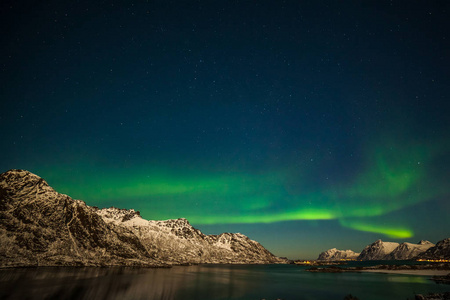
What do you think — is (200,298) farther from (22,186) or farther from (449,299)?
(22,186)

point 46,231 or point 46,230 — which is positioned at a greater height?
point 46,230

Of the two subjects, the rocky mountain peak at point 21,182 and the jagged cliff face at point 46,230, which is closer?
the jagged cliff face at point 46,230

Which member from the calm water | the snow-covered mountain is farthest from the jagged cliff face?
the calm water

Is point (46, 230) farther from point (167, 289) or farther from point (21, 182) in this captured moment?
Result: point (167, 289)

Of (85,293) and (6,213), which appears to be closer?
(85,293)

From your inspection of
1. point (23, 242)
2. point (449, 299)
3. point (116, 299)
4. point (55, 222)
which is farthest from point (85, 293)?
point (55, 222)

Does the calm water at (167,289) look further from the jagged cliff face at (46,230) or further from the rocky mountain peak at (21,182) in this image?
the rocky mountain peak at (21,182)

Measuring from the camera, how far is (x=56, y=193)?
18138 cm

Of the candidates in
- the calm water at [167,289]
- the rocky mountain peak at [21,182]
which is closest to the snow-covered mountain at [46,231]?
the rocky mountain peak at [21,182]

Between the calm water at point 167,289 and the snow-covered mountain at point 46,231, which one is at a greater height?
the snow-covered mountain at point 46,231

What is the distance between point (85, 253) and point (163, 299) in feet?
448

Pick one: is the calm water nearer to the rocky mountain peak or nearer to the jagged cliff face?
the jagged cliff face

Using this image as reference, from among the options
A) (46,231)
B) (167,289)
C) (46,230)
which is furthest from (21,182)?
(167,289)

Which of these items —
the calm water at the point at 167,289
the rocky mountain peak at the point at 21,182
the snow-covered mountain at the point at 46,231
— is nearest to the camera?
the calm water at the point at 167,289
